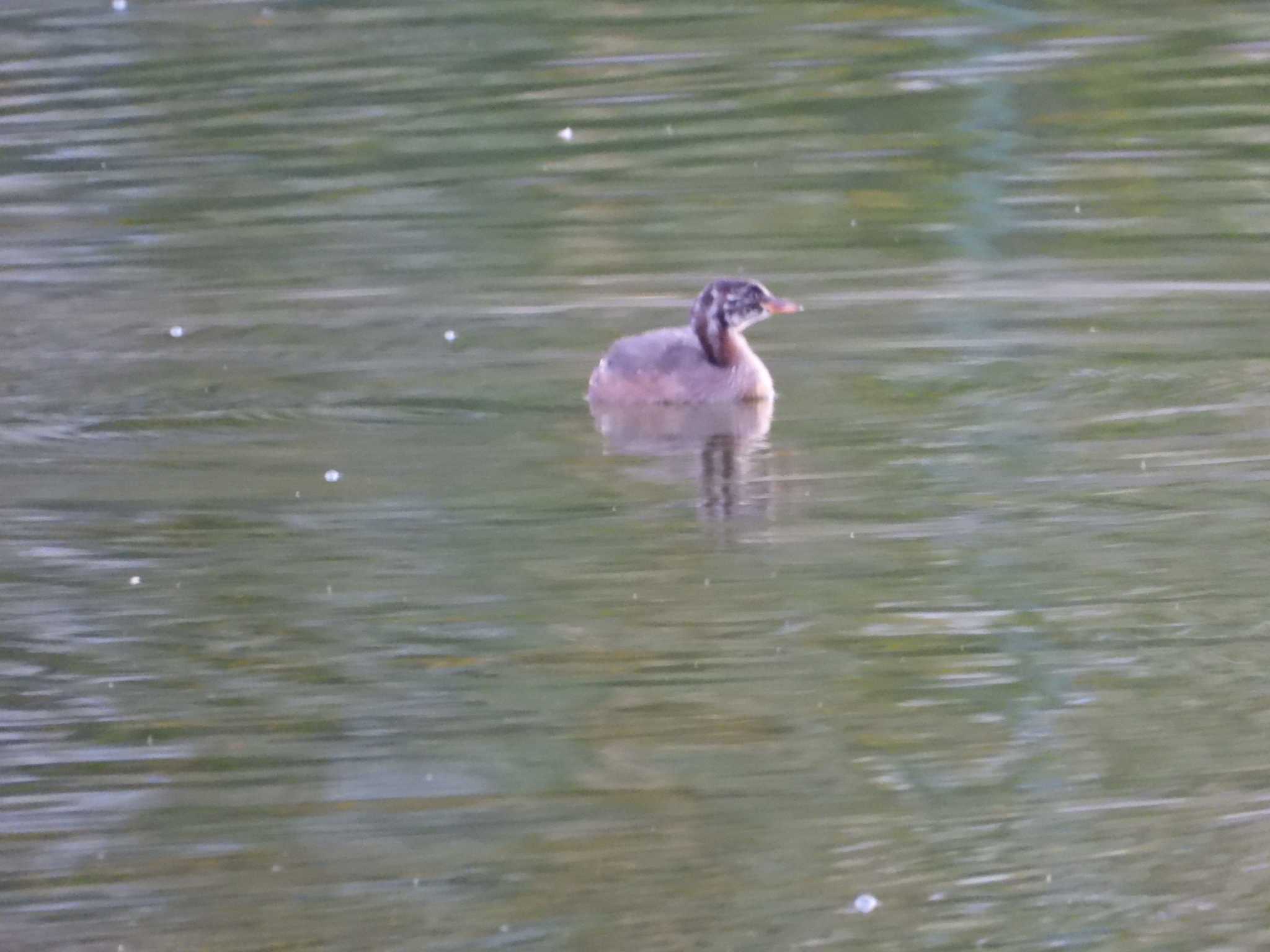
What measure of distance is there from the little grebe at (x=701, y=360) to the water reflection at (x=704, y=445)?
4cm

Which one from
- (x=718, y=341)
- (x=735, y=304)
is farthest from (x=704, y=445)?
(x=735, y=304)

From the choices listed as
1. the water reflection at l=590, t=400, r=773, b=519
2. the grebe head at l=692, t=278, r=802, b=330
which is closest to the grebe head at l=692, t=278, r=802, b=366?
the grebe head at l=692, t=278, r=802, b=330

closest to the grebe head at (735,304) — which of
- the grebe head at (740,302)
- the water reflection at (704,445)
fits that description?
the grebe head at (740,302)

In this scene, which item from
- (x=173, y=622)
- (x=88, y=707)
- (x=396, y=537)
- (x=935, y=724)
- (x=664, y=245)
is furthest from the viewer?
(x=664, y=245)

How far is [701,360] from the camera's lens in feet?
30.5

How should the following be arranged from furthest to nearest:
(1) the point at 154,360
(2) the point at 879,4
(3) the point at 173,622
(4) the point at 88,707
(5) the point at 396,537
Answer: (2) the point at 879,4, (1) the point at 154,360, (5) the point at 396,537, (3) the point at 173,622, (4) the point at 88,707

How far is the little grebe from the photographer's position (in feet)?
29.7

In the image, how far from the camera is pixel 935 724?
5.80 meters

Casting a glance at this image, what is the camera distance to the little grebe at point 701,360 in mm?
9055

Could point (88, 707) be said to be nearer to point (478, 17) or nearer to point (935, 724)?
point (935, 724)

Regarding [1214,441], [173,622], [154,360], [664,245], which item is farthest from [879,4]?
[173,622]

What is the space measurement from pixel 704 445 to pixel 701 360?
25.0 inches

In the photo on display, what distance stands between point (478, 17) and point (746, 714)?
10843mm

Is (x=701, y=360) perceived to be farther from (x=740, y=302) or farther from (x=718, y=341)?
(x=740, y=302)
